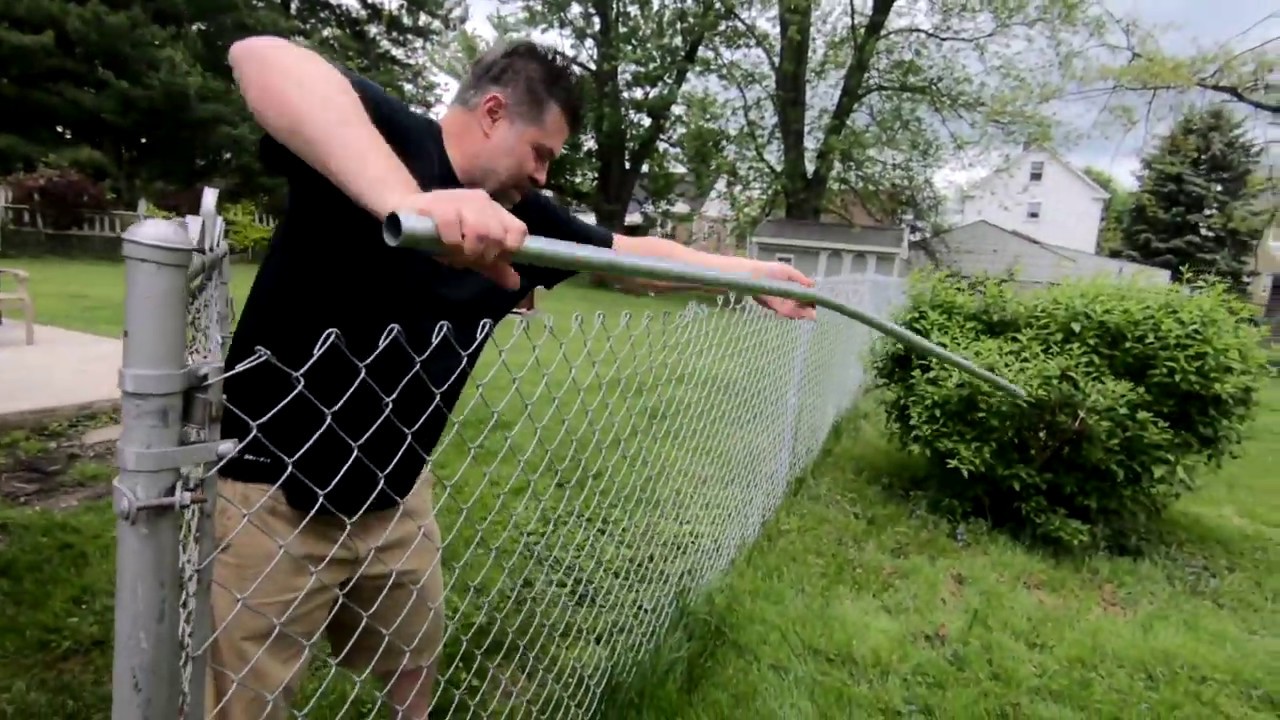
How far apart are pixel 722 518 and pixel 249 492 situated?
7.40 feet

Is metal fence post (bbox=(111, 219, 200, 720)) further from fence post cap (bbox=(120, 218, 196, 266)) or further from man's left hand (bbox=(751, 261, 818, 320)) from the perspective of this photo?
man's left hand (bbox=(751, 261, 818, 320))

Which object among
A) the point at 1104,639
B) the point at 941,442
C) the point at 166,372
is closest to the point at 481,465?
the point at 941,442

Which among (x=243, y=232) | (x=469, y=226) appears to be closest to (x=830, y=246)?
(x=243, y=232)

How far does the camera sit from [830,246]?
956 inches

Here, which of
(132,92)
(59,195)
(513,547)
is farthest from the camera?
(59,195)

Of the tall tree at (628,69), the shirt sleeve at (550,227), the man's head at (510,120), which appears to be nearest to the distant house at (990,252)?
the tall tree at (628,69)

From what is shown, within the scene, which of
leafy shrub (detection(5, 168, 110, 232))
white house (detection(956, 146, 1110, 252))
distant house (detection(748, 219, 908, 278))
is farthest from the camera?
white house (detection(956, 146, 1110, 252))

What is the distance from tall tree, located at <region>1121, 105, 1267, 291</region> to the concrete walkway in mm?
28203

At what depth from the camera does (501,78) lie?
5.13 feet

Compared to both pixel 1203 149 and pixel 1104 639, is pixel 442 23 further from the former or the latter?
pixel 1104 639

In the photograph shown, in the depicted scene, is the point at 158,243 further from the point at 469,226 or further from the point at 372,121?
the point at 372,121

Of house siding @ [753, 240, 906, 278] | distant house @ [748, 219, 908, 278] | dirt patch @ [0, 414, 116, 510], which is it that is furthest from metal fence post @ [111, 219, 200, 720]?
house siding @ [753, 240, 906, 278]

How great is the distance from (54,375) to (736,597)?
4995 millimetres

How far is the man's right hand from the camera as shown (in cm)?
92
